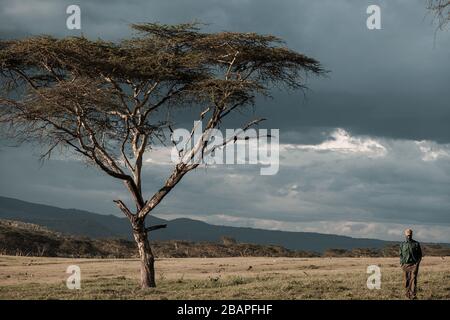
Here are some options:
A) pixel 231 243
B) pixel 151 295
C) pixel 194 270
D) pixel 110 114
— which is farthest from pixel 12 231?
pixel 151 295

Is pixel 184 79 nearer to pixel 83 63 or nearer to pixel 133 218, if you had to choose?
pixel 83 63

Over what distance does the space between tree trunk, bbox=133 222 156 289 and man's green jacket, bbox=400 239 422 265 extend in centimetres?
1207

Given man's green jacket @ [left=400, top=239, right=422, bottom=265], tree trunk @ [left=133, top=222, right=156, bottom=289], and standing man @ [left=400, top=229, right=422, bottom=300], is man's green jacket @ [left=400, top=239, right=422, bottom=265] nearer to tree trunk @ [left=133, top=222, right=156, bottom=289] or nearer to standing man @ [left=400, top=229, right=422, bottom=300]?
standing man @ [left=400, top=229, right=422, bottom=300]

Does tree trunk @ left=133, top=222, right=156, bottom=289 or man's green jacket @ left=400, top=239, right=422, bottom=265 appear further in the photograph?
tree trunk @ left=133, top=222, right=156, bottom=289

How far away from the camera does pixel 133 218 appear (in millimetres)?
33750

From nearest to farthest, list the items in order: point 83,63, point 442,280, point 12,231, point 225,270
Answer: point 442,280
point 83,63
point 225,270
point 12,231

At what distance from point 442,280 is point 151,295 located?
12.1 meters

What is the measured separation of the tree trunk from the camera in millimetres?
33344

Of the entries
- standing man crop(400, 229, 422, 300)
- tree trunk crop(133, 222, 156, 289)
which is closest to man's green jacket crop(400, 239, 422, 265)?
standing man crop(400, 229, 422, 300)

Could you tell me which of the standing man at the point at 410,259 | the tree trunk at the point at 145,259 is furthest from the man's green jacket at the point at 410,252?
the tree trunk at the point at 145,259

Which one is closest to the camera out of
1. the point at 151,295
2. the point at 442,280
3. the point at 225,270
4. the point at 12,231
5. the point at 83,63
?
the point at 151,295

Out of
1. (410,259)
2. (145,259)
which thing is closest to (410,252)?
(410,259)

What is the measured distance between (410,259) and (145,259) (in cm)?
1292

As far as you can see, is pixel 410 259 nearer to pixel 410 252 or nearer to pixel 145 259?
pixel 410 252
